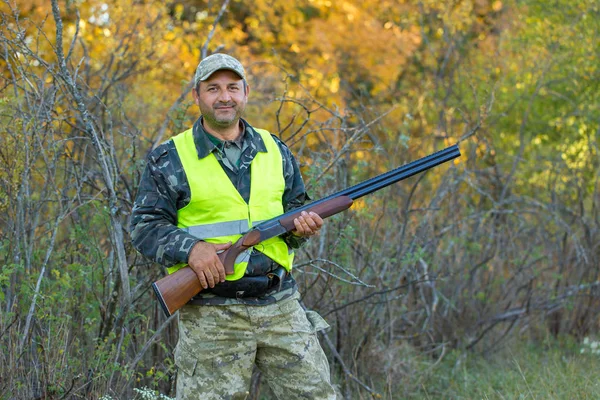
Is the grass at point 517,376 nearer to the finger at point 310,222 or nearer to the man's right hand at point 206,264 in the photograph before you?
the finger at point 310,222

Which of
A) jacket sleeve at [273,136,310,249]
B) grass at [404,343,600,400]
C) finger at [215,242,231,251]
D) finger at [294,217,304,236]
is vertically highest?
jacket sleeve at [273,136,310,249]

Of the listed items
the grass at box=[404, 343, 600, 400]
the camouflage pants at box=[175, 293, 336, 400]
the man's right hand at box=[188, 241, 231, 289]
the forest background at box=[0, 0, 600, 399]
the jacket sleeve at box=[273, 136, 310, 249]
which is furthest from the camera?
the grass at box=[404, 343, 600, 400]

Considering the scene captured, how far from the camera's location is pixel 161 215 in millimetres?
3369

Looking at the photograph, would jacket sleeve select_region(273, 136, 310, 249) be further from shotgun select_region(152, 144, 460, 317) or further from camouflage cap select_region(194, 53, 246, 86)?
camouflage cap select_region(194, 53, 246, 86)

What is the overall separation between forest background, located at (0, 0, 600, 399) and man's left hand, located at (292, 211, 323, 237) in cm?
119

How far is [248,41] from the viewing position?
18.1 metres

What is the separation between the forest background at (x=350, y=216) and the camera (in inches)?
168

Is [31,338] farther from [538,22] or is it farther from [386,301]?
[538,22]

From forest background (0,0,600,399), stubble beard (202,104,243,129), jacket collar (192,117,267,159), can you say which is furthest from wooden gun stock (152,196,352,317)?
forest background (0,0,600,399)

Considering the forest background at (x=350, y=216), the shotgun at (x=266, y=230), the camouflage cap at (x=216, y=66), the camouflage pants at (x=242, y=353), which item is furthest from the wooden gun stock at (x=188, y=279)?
the forest background at (x=350, y=216)

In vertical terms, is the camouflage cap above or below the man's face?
above

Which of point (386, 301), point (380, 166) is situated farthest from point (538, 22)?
point (386, 301)

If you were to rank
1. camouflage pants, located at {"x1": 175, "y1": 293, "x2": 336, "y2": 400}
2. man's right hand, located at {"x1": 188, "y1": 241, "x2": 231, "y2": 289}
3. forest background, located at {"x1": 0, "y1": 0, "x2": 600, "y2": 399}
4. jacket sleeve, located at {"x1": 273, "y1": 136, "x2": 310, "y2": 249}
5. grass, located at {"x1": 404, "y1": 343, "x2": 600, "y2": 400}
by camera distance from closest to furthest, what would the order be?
man's right hand, located at {"x1": 188, "y1": 241, "x2": 231, "y2": 289}, camouflage pants, located at {"x1": 175, "y1": 293, "x2": 336, "y2": 400}, jacket sleeve, located at {"x1": 273, "y1": 136, "x2": 310, "y2": 249}, forest background, located at {"x1": 0, "y1": 0, "x2": 600, "y2": 399}, grass, located at {"x1": 404, "y1": 343, "x2": 600, "y2": 400}

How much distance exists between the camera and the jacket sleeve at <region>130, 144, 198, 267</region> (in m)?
3.29
